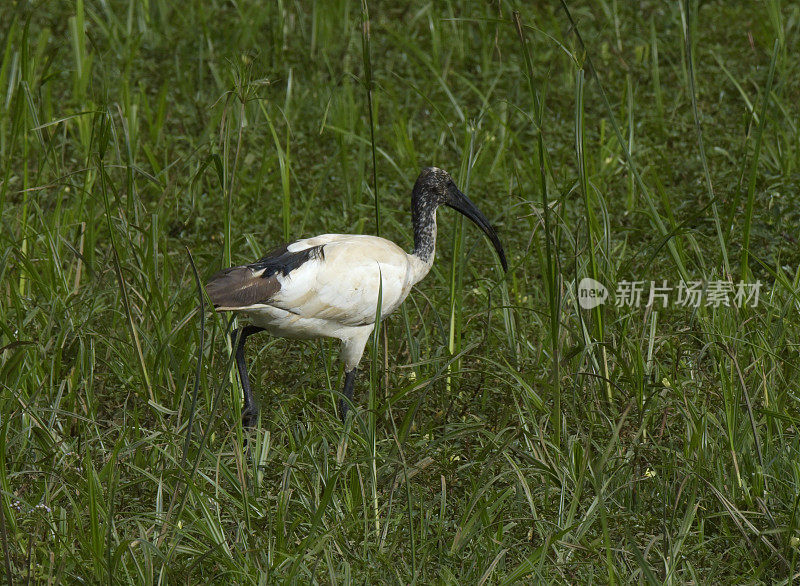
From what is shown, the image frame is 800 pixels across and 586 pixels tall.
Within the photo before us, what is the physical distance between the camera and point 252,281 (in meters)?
3.87

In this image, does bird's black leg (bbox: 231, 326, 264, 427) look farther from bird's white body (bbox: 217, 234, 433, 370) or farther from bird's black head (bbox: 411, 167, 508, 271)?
bird's black head (bbox: 411, 167, 508, 271)

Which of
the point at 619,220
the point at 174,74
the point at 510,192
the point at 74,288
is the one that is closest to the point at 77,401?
the point at 74,288

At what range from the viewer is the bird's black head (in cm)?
440

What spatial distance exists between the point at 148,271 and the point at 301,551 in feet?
4.93

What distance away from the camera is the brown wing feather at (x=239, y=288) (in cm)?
380

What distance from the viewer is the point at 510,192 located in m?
5.75

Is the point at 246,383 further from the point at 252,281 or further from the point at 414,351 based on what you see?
the point at 414,351

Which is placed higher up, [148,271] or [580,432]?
[148,271]

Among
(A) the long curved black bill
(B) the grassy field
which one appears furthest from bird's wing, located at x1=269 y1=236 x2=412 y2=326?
(A) the long curved black bill

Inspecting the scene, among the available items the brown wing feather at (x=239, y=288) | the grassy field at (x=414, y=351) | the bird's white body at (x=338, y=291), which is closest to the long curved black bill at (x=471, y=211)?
the grassy field at (x=414, y=351)

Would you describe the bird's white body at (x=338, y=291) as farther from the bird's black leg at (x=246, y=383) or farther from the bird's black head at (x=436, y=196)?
the bird's black head at (x=436, y=196)

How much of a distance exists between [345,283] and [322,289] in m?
0.09

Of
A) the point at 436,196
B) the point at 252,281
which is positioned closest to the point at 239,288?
the point at 252,281

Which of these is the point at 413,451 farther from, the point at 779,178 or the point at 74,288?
the point at 779,178
